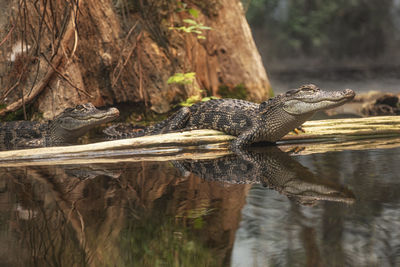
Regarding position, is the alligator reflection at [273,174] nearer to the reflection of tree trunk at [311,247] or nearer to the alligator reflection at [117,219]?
the alligator reflection at [117,219]

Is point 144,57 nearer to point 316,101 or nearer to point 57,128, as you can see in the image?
point 57,128

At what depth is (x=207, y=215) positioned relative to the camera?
7.73ft

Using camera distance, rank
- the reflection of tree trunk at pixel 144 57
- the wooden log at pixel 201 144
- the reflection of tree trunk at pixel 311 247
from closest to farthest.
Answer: the reflection of tree trunk at pixel 311 247 → the wooden log at pixel 201 144 → the reflection of tree trunk at pixel 144 57

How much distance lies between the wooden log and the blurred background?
11.9m

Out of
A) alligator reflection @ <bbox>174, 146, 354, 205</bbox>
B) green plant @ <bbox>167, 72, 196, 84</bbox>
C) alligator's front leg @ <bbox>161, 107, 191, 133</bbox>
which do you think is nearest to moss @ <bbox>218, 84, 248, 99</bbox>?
green plant @ <bbox>167, 72, 196, 84</bbox>

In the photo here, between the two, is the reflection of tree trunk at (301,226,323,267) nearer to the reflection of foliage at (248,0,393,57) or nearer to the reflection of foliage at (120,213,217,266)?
the reflection of foliage at (120,213,217,266)

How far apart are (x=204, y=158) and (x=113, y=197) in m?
1.60

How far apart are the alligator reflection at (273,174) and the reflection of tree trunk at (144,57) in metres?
2.93

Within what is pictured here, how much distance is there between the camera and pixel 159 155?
4.55 m

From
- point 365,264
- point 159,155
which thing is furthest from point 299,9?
point 365,264

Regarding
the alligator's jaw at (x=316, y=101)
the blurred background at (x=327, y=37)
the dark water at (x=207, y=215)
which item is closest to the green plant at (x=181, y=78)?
the alligator's jaw at (x=316, y=101)

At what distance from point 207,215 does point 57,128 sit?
14.3ft

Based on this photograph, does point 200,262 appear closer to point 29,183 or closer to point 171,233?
point 171,233

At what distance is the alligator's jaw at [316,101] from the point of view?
14.8 feet
